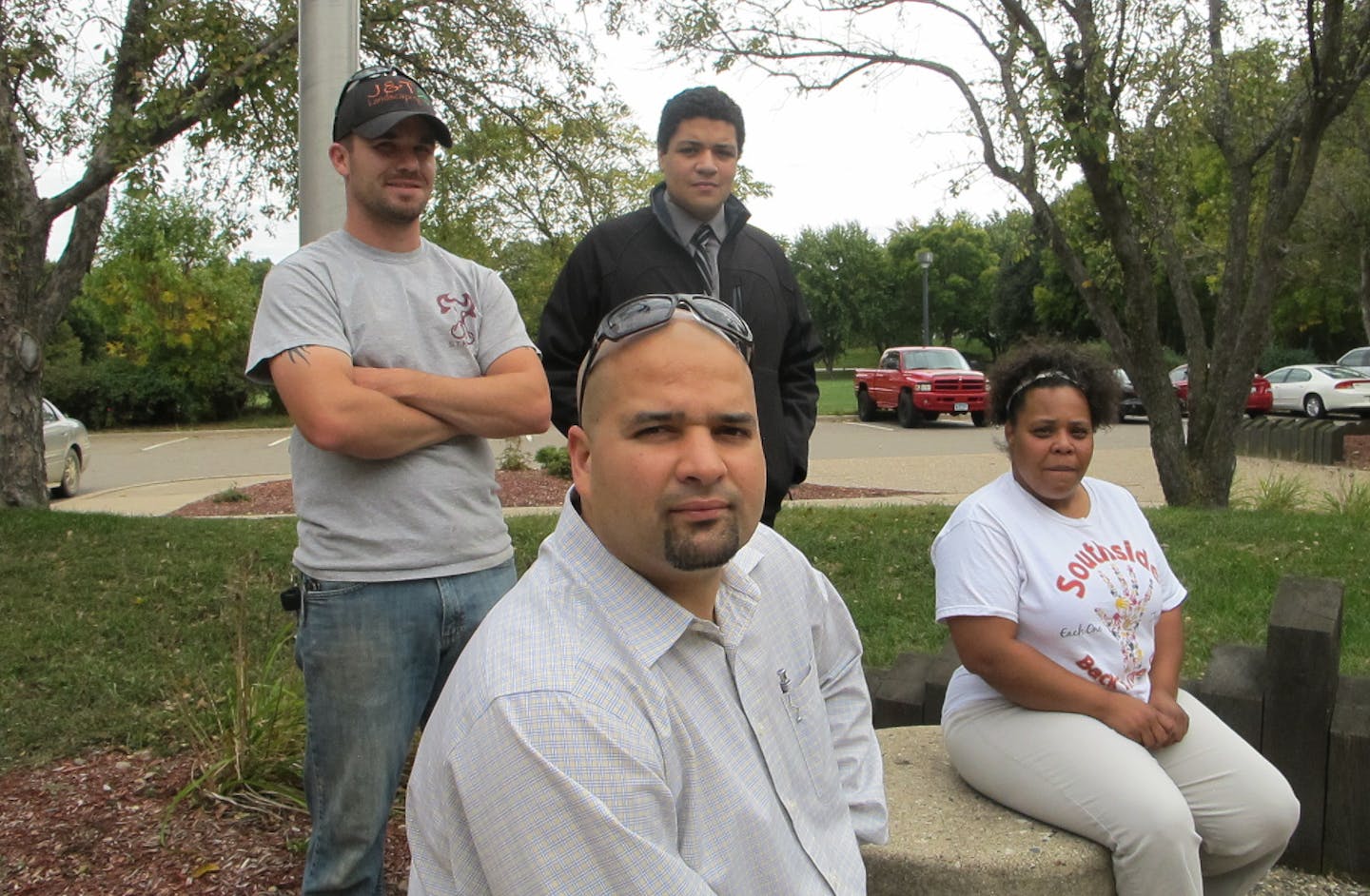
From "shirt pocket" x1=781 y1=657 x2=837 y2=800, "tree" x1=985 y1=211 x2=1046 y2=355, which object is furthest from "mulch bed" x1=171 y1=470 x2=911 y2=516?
"tree" x1=985 y1=211 x2=1046 y2=355

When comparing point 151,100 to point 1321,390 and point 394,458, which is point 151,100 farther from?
point 1321,390

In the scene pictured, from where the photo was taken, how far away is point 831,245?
7281 centimetres

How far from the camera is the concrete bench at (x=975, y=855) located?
8.15 ft

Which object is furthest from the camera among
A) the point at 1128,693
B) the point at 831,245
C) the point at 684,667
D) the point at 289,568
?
the point at 831,245

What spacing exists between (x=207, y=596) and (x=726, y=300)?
3.91 metres

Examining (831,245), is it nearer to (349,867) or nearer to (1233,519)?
(1233,519)

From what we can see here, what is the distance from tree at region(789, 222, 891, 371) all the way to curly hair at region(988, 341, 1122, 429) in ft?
223

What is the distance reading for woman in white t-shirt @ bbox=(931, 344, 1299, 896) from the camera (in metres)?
2.62

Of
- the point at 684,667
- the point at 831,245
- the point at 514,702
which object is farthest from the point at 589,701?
the point at 831,245

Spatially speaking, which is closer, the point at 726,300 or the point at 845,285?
the point at 726,300

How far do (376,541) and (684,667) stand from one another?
1079 mm

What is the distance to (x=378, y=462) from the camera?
2514 millimetres

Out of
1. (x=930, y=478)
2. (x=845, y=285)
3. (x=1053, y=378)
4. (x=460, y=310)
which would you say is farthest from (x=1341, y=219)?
(x=845, y=285)

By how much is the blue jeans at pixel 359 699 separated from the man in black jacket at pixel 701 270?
115cm
